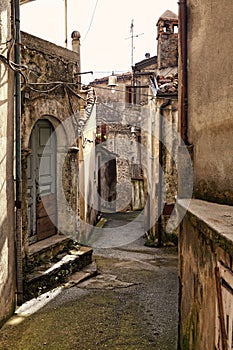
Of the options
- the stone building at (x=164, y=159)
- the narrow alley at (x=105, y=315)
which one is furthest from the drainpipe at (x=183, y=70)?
the stone building at (x=164, y=159)

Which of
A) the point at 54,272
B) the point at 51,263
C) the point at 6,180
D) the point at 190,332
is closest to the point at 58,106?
the point at 6,180

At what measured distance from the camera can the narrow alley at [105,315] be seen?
486 centimetres

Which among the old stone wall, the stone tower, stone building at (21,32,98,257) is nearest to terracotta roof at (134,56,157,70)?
the stone tower

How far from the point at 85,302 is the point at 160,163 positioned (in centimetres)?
522

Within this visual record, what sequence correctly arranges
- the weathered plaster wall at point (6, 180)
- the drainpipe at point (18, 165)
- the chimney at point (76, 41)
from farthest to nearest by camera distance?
1. the chimney at point (76, 41)
2. the drainpipe at point (18, 165)
3. the weathered plaster wall at point (6, 180)

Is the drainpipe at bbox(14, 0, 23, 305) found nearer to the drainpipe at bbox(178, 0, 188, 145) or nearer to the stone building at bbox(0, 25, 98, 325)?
the stone building at bbox(0, 25, 98, 325)

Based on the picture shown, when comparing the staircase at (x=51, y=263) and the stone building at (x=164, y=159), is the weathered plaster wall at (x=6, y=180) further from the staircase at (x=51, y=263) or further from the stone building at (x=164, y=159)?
the stone building at (x=164, y=159)

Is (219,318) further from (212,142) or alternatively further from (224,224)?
(212,142)

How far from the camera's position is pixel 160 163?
10.4 m

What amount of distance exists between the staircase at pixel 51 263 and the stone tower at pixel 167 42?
1002cm

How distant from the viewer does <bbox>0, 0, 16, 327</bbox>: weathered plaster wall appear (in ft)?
16.9

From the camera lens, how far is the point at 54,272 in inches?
263

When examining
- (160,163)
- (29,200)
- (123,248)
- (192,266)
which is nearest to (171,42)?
(160,163)

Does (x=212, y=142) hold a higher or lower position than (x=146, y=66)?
lower
